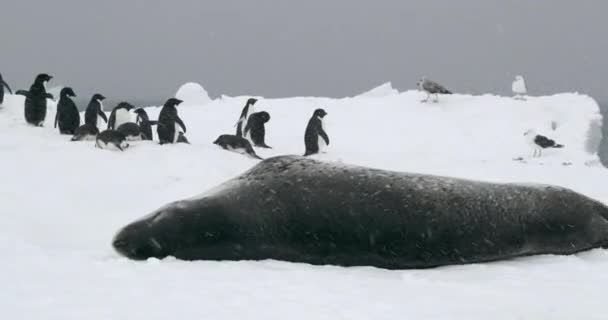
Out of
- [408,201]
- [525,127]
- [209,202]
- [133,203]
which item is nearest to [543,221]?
[408,201]

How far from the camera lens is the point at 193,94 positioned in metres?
31.0

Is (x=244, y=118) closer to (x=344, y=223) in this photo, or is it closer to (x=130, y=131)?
(x=130, y=131)

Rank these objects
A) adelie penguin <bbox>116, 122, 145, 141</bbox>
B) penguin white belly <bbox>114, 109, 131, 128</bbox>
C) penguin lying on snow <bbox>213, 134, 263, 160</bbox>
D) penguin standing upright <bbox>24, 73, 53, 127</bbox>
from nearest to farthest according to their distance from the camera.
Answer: adelie penguin <bbox>116, 122, 145, 141</bbox> → penguin lying on snow <bbox>213, 134, 263, 160</bbox> → penguin standing upright <bbox>24, 73, 53, 127</bbox> → penguin white belly <bbox>114, 109, 131, 128</bbox>

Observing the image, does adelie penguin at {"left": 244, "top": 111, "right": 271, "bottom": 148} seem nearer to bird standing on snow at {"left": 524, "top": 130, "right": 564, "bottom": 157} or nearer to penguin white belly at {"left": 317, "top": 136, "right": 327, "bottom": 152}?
penguin white belly at {"left": 317, "top": 136, "right": 327, "bottom": 152}

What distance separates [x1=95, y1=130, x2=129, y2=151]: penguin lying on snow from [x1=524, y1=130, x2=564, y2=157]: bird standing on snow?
1140 centimetres

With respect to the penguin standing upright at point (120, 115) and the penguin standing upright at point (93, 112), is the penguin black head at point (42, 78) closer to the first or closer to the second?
the penguin standing upright at point (93, 112)

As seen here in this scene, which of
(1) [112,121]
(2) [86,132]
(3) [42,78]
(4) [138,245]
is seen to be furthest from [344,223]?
(3) [42,78]

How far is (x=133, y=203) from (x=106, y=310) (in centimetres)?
428

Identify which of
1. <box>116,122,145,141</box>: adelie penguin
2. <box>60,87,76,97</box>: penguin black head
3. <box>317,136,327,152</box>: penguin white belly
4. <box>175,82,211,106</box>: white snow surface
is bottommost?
<box>175,82,211,106</box>: white snow surface

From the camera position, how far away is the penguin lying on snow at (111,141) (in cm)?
999

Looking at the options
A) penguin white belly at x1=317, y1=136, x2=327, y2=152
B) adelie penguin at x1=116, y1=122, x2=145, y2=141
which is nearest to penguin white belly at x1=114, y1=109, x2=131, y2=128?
adelie penguin at x1=116, y1=122, x2=145, y2=141

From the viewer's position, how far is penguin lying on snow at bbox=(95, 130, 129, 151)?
393 inches

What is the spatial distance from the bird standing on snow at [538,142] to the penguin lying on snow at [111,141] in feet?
37.4

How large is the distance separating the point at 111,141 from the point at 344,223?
6.22m
